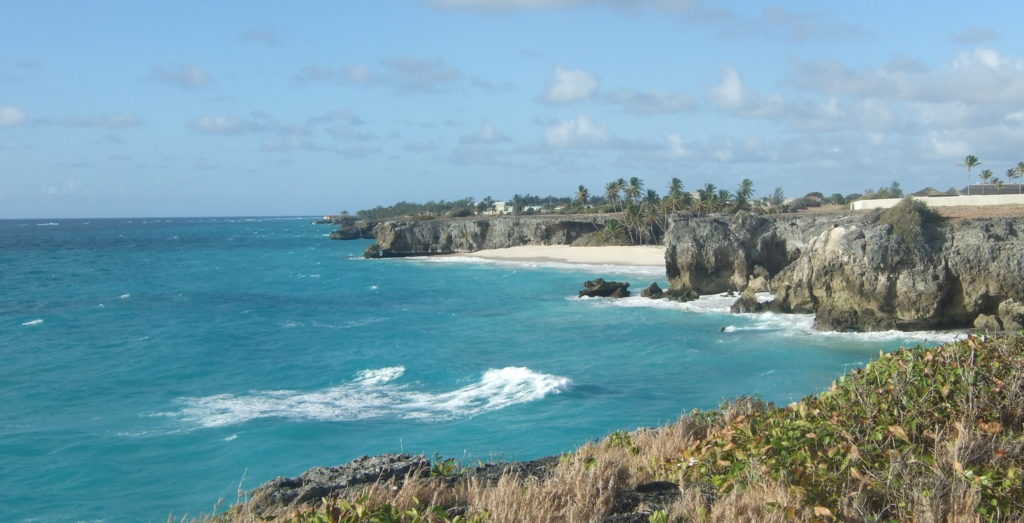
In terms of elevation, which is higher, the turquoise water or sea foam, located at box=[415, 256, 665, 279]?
sea foam, located at box=[415, 256, 665, 279]

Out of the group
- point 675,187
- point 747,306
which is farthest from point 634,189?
point 747,306

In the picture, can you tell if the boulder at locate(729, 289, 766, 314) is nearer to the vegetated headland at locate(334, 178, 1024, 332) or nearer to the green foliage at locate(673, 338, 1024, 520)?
the vegetated headland at locate(334, 178, 1024, 332)

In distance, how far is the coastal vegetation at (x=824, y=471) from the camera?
660 centimetres

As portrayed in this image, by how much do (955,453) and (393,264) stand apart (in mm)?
82063

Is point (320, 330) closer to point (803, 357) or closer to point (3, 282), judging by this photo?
point (803, 357)

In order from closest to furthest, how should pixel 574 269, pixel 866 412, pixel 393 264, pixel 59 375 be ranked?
pixel 866 412
pixel 59 375
pixel 574 269
pixel 393 264

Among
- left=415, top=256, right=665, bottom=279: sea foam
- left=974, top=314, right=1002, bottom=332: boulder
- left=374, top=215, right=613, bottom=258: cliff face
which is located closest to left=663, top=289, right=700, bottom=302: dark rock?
left=415, top=256, right=665, bottom=279: sea foam

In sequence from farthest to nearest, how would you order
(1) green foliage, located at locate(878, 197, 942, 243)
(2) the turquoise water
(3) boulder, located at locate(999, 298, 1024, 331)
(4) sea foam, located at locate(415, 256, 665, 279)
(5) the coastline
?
(5) the coastline < (4) sea foam, located at locate(415, 256, 665, 279) < (1) green foliage, located at locate(878, 197, 942, 243) < (3) boulder, located at locate(999, 298, 1024, 331) < (2) the turquoise water

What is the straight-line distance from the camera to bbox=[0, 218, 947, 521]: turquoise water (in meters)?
19.8

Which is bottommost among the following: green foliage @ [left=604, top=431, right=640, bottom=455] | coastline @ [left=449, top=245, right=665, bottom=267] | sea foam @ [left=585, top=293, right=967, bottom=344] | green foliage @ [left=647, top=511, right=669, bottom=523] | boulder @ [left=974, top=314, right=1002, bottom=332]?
sea foam @ [left=585, top=293, right=967, bottom=344]

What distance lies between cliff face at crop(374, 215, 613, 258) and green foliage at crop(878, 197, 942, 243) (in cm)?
5934

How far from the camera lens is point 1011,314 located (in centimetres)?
3212

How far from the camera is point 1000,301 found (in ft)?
111

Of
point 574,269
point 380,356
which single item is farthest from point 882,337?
point 574,269
